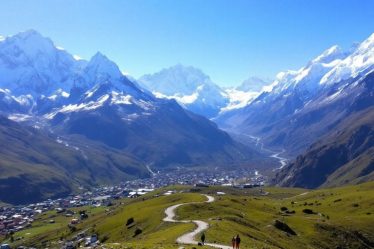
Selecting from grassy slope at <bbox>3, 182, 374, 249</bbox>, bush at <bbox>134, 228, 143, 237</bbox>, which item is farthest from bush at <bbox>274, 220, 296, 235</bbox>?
bush at <bbox>134, 228, 143, 237</bbox>

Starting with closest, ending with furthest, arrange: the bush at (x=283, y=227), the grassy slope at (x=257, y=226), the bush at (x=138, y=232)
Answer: the grassy slope at (x=257, y=226) < the bush at (x=283, y=227) < the bush at (x=138, y=232)

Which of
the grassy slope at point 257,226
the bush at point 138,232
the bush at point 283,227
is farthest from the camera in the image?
the bush at point 138,232

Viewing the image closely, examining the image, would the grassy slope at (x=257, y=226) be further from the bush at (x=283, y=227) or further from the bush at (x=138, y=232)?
the bush at (x=283, y=227)

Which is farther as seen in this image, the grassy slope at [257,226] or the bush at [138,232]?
the bush at [138,232]

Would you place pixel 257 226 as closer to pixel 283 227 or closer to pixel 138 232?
pixel 283 227

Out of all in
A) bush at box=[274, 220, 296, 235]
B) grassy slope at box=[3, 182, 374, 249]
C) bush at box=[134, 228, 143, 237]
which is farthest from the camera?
bush at box=[134, 228, 143, 237]

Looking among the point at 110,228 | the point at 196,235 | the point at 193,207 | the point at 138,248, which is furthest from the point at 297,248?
the point at 110,228

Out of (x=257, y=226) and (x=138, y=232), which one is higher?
(x=257, y=226)

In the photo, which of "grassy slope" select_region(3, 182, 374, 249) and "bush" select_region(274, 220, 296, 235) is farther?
"bush" select_region(274, 220, 296, 235)

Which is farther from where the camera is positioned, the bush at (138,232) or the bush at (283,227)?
the bush at (138,232)

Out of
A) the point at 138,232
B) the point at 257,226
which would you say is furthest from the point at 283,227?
the point at 138,232

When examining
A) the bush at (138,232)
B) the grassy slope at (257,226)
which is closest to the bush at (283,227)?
the grassy slope at (257,226)

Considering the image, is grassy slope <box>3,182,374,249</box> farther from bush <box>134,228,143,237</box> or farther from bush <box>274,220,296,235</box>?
bush <box>274,220,296,235</box>

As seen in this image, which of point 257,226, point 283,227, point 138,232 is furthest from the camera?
point 138,232
